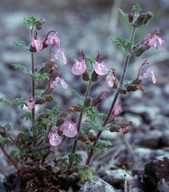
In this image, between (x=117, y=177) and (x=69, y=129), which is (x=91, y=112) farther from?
(x=117, y=177)

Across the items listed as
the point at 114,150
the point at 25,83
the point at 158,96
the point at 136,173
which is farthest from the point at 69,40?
the point at 136,173

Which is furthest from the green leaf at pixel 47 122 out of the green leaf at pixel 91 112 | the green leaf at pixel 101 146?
the green leaf at pixel 101 146

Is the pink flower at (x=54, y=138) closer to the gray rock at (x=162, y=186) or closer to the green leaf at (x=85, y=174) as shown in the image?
the green leaf at (x=85, y=174)

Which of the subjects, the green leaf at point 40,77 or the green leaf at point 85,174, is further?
the green leaf at point 85,174

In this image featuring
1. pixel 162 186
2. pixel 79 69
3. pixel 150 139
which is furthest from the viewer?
pixel 150 139

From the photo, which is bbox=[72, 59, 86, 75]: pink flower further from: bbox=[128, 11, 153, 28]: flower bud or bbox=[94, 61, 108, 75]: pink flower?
bbox=[128, 11, 153, 28]: flower bud

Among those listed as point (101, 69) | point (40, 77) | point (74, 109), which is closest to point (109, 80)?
point (101, 69)
